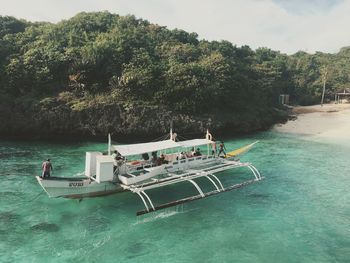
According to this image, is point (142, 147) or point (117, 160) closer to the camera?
point (117, 160)

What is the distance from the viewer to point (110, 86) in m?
40.8

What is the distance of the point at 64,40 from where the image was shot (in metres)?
46.3

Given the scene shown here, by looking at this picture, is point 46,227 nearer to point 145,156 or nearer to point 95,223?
point 95,223

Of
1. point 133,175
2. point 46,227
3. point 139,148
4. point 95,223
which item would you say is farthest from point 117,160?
point 46,227

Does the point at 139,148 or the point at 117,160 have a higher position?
the point at 139,148

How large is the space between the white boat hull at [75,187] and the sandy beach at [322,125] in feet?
99.0

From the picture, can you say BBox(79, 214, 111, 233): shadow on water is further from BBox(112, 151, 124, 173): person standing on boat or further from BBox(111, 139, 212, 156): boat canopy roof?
BBox(111, 139, 212, 156): boat canopy roof

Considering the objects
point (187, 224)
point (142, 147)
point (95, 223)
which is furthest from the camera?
point (142, 147)

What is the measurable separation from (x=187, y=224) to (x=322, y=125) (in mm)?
40155

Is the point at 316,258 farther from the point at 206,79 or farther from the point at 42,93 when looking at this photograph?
the point at 42,93

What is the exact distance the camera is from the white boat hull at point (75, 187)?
18.0 meters

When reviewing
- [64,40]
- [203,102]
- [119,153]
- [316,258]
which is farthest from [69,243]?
[64,40]

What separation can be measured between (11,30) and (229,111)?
109 ft

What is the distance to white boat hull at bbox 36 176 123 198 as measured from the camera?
1798cm
